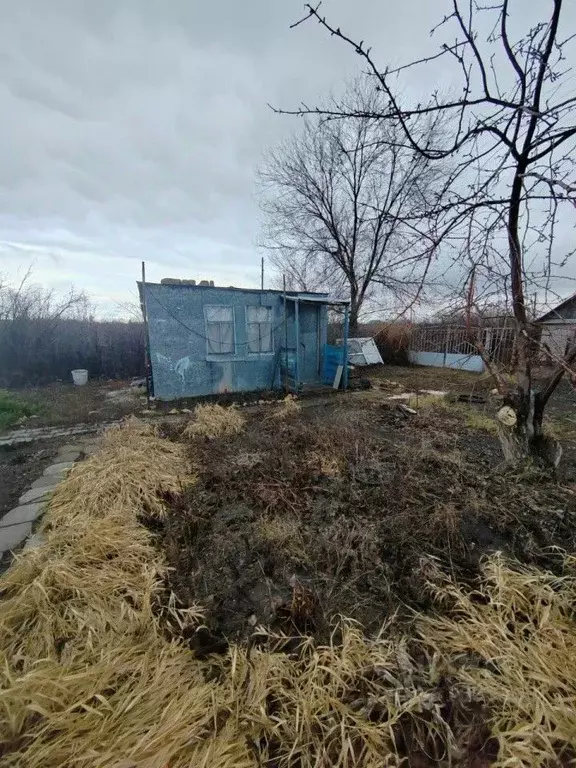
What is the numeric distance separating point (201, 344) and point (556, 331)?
20.2ft

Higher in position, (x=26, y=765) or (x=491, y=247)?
(x=491, y=247)

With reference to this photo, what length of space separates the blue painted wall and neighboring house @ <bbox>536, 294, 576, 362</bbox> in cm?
598

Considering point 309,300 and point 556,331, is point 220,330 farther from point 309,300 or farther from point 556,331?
point 556,331

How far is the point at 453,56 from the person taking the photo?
1.60 m

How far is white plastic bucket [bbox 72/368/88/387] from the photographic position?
8656mm

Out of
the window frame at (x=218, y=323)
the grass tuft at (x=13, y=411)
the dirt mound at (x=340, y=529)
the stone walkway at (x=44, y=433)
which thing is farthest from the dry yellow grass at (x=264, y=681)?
the window frame at (x=218, y=323)

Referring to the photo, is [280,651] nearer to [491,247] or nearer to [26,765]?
[26,765]

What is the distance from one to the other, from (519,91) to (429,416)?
4213mm

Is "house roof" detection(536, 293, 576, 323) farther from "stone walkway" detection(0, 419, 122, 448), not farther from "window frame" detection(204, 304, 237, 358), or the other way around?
"window frame" detection(204, 304, 237, 358)

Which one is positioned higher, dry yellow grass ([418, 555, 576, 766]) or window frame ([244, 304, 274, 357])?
window frame ([244, 304, 274, 357])

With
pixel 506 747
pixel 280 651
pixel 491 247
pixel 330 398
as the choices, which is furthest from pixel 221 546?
pixel 330 398

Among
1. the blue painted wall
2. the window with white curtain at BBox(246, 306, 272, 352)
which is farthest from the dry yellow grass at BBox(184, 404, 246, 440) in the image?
the window with white curtain at BBox(246, 306, 272, 352)

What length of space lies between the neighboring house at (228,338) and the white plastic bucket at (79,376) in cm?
372

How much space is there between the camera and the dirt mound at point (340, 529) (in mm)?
1631
